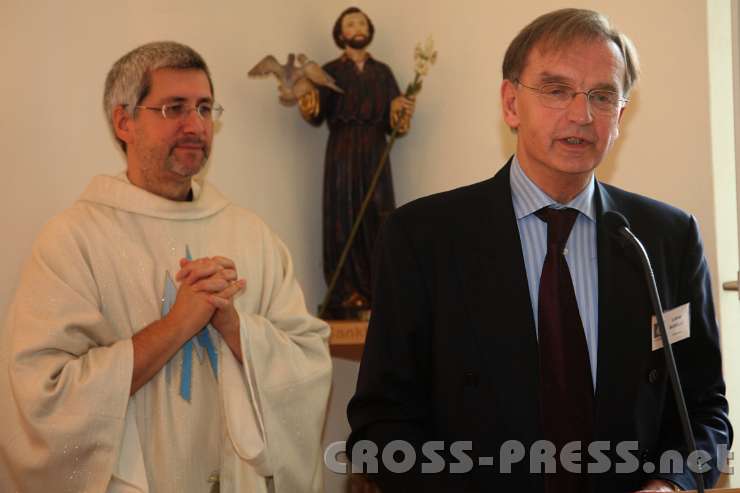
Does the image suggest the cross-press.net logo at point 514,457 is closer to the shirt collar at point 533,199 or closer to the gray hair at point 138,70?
the shirt collar at point 533,199

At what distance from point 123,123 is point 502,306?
1.59 m

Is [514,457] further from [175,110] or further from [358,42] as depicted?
[358,42]

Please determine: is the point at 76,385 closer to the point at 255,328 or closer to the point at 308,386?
the point at 255,328

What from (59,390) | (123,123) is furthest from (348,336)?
(59,390)

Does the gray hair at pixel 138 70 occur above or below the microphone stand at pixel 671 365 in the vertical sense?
above

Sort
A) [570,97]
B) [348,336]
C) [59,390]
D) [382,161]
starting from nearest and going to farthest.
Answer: [570,97]
[59,390]
[348,336]
[382,161]

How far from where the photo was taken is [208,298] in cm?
280

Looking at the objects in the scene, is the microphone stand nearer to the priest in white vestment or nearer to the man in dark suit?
the man in dark suit

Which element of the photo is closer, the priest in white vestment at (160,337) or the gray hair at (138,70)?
the priest in white vestment at (160,337)

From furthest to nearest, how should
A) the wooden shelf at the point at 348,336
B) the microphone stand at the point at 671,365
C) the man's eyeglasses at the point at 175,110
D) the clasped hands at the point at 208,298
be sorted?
the wooden shelf at the point at 348,336, the man's eyeglasses at the point at 175,110, the clasped hands at the point at 208,298, the microphone stand at the point at 671,365

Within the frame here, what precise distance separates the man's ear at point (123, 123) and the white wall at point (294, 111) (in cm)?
42

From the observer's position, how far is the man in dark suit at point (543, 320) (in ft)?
6.37

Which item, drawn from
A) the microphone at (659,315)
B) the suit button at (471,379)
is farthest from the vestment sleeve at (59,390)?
the microphone at (659,315)

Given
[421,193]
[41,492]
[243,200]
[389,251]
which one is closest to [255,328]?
[41,492]
